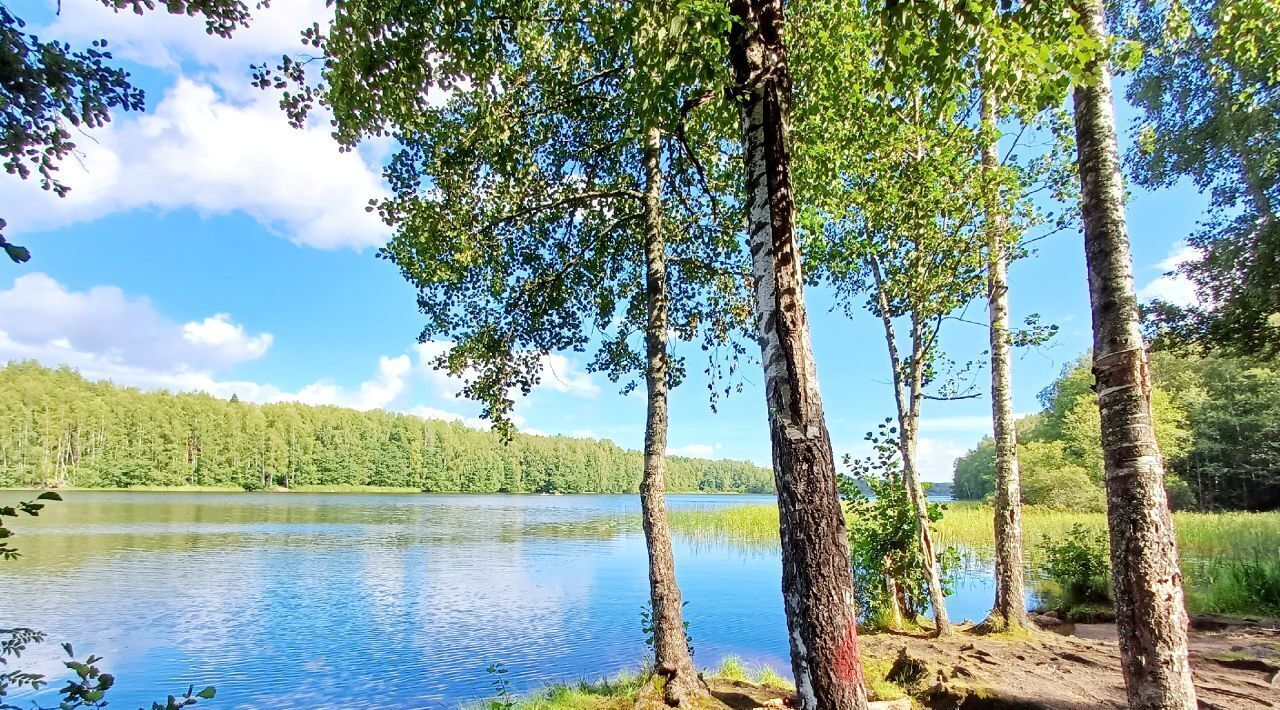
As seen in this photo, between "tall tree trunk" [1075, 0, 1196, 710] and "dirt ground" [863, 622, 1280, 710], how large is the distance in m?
2.40

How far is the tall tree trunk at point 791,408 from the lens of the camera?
3.45m

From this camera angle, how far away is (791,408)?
12.1 feet

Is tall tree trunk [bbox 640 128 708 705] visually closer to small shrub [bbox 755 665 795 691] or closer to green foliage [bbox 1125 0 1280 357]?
small shrub [bbox 755 665 795 691]

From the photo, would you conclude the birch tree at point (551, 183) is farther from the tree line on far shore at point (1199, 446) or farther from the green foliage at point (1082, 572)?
the tree line on far shore at point (1199, 446)

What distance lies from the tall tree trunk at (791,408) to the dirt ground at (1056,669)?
3.64 metres

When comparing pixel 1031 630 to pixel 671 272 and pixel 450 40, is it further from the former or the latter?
pixel 450 40

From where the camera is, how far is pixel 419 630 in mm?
14266

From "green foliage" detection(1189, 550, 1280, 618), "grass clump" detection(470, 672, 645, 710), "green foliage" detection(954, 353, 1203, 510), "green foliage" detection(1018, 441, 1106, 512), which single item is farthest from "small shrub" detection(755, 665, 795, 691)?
"green foliage" detection(1018, 441, 1106, 512)

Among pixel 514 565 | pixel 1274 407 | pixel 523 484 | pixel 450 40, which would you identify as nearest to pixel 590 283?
pixel 450 40

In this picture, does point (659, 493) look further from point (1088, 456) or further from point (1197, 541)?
point (1088, 456)

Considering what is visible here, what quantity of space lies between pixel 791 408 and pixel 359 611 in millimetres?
16116

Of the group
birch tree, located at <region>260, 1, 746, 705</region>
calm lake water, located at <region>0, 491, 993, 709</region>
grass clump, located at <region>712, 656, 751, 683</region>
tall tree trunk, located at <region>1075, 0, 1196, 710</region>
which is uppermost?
birch tree, located at <region>260, 1, 746, 705</region>

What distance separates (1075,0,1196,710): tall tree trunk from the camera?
12.0 feet

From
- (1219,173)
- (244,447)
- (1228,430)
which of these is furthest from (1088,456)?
(244,447)
